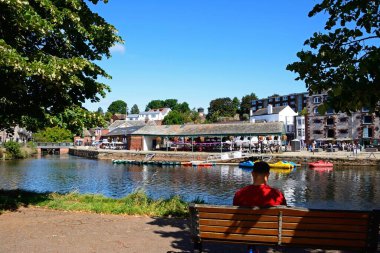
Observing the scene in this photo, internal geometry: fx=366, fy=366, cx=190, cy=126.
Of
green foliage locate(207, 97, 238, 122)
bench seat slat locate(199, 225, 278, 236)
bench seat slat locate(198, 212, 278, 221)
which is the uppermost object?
green foliage locate(207, 97, 238, 122)

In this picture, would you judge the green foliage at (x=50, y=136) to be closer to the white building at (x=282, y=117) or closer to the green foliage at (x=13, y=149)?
the green foliage at (x=13, y=149)

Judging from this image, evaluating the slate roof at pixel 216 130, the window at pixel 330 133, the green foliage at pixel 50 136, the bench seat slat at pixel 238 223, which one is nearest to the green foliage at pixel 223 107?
the green foliage at pixel 50 136

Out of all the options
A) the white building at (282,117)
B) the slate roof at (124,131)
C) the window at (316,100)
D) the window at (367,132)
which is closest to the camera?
the window at (367,132)

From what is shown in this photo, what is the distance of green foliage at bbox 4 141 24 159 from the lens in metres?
79.7

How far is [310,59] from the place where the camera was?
24.0ft

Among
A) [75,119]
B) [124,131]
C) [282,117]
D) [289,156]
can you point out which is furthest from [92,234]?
[282,117]

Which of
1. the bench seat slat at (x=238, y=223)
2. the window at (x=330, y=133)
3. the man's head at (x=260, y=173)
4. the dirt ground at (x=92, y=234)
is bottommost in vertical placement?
the dirt ground at (x=92, y=234)

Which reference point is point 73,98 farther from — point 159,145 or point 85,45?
point 159,145

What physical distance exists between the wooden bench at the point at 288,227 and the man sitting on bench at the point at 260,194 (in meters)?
0.32

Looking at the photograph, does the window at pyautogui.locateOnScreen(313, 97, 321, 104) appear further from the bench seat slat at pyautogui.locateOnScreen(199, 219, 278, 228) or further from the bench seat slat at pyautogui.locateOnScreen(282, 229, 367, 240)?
the bench seat slat at pyautogui.locateOnScreen(199, 219, 278, 228)

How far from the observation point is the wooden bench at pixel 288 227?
564 centimetres

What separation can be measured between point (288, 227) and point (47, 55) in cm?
893

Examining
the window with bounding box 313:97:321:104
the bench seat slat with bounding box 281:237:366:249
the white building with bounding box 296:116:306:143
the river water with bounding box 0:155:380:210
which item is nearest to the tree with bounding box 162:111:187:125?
the white building with bounding box 296:116:306:143

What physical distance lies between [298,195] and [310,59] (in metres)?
26.7
